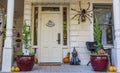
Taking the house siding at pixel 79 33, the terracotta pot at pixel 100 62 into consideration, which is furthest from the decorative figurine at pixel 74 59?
the terracotta pot at pixel 100 62

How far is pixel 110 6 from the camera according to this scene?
27.7 feet

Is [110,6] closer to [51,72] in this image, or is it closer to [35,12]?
[35,12]

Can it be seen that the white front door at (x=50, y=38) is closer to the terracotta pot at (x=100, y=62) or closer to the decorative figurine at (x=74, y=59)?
the decorative figurine at (x=74, y=59)

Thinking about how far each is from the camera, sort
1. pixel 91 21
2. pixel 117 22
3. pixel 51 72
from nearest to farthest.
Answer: pixel 51 72, pixel 117 22, pixel 91 21

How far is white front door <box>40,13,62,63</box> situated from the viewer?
27.2 ft

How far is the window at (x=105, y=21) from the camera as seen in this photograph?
8367mm

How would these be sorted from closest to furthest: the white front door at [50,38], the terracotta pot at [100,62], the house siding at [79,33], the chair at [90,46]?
the terracotta pot at [100,62]
the chair at [90,46]
the house siding at [79,33]
the white front door at [50,38]

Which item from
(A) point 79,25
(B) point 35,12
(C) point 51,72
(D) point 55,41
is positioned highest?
(B) point 35,12

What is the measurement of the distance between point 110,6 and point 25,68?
4380 mm

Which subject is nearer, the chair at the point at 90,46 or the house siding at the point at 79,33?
the chair at the point at 90,46

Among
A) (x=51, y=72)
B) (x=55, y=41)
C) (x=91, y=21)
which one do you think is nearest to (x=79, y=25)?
(x=91, y=21)

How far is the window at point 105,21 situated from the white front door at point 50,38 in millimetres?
1623

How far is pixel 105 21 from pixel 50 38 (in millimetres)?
2325

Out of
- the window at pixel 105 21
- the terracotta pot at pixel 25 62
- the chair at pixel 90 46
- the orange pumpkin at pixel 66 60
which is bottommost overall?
the orange pumpkin at pixel 66 60
